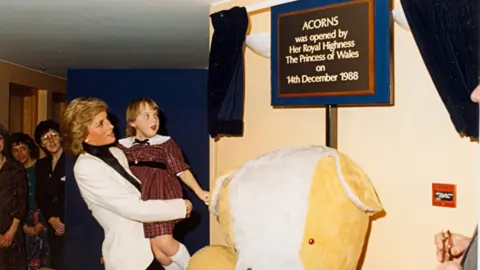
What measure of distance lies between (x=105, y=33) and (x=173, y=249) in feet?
4.11

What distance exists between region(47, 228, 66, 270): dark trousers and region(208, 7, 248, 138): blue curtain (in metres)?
1.99

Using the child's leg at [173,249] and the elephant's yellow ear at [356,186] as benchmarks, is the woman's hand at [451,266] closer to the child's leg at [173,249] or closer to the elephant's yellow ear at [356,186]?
the elephant's yellow ear at [356,186]

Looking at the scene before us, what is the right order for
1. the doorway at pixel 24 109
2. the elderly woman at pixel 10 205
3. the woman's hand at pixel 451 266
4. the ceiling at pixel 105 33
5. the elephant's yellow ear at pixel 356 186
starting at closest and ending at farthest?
the woman's hand at pixel 451 266 → the elephant's yellow ear at pixel 356 186 → the ceiling at pixel 105 33 → the elderly woman at pixel 10 205 → the doorway at pixel 24 109

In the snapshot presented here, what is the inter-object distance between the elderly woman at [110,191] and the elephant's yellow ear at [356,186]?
773 millimetres

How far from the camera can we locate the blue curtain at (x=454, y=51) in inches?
50.2

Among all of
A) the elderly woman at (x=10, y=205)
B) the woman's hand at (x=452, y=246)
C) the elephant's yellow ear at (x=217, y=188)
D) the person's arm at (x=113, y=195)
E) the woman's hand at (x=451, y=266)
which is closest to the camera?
the woman's hand at (x=451, y=266)

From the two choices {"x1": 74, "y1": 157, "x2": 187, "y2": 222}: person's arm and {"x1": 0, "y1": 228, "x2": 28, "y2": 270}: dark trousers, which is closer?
{"x1": 74, "y1": 157, "x2": 187, "y2": 222}: person's arm

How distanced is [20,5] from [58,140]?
1.44 meters

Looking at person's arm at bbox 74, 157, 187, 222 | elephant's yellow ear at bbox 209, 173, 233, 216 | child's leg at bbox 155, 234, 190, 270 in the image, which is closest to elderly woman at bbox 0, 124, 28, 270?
person's arm at bbox 74, 157, 187, 222

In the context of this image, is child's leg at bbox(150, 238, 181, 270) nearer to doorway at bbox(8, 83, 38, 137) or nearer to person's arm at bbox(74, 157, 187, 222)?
person's arm at bbox(74, 157, 187, 222)

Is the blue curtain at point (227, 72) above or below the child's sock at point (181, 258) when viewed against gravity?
above

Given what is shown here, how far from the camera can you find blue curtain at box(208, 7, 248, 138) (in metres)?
1.89

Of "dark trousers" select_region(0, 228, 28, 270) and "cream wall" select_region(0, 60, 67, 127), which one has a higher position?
"cream wall" select_region(0, 60, 67, 127)

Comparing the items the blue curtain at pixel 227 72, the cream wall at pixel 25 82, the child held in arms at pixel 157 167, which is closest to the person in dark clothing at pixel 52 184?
the cream wall at pixel 25 82
